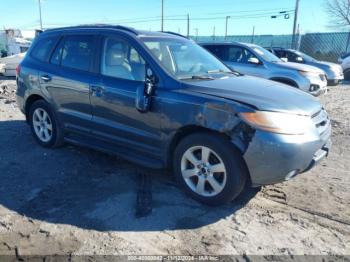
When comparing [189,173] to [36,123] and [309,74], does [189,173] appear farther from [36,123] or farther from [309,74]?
[309,74]

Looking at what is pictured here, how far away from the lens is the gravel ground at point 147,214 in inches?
125

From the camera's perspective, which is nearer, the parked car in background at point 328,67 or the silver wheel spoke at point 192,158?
the silver wheel spoke at point 192,158

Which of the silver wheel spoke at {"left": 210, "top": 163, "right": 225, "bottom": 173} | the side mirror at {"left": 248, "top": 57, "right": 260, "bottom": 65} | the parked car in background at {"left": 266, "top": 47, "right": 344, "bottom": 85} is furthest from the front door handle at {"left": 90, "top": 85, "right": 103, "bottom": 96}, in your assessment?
the parked car in background at {"left": 266, "top": 47, "right": 344, "bottom": 85}

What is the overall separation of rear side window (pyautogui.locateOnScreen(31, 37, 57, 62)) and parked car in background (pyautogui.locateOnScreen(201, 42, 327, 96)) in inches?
198

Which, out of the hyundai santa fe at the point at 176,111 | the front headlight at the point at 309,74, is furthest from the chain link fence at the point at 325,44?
the hyundai santa fe at the point at 176,111

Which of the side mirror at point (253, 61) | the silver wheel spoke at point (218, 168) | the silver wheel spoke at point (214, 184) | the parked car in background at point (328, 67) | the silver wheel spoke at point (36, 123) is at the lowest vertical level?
the parked car in background at point (328, 67)

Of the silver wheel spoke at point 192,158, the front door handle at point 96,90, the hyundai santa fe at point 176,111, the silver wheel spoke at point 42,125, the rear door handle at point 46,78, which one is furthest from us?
the silver wheel spoke at point 42,125

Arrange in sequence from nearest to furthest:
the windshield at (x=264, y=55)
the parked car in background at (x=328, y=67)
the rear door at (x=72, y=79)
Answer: the rear door at (x=72, y=79) → the windshield at (x=264, y=55) → the parked car in background at (x=328, y=67)

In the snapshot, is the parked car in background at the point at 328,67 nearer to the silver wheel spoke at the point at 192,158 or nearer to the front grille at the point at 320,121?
the front grille at the point at 320,121

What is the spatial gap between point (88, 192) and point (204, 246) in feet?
5.32

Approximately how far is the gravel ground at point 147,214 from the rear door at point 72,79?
2.13 feet

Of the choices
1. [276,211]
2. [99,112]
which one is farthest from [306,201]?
[99,112]

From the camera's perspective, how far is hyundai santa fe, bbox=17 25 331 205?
11.3ft

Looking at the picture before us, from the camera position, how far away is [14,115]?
8219mm
